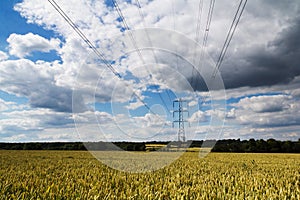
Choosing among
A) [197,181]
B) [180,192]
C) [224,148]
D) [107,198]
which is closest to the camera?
[107,198]

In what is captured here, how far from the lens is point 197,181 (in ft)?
36.9

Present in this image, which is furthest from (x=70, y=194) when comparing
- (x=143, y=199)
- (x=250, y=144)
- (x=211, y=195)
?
(x=250, y=144)

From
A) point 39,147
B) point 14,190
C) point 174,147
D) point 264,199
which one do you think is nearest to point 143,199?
point 264,199

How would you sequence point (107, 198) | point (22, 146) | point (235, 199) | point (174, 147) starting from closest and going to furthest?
point (107, 198)
point (235, 199)
point (174, 147)
point (22, 146)

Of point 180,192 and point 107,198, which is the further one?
point 180,192

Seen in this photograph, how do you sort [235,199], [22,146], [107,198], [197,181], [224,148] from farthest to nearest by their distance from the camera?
[22,146]
[224,148]
[197,181]
[235,199]
[107,198]

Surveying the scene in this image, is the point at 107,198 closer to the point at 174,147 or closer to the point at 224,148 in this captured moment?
the point at 174,147

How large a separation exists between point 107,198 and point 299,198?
198 inches

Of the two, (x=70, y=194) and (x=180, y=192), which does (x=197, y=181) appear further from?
(x=70, y=194)

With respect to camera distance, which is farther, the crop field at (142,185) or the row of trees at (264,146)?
the row of trees at (264,146)

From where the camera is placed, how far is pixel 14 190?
8445 millimetres

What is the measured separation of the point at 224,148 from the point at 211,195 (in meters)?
71.3

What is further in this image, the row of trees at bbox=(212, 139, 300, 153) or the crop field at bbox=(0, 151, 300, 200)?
the row of trees at bbox=(212, 139, 300, 153)

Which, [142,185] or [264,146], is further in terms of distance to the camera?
[264,146]
